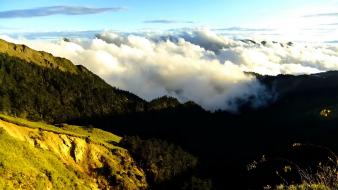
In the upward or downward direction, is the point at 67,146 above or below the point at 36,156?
below

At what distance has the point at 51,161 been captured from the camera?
142125 mm

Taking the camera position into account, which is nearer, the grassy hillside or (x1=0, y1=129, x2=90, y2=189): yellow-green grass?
(x1=0, y1=129, x2=90, y2=189): yellow-green grass

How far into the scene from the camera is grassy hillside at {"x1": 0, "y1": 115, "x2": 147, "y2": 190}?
348ft

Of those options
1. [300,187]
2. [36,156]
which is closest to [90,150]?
[36,156]

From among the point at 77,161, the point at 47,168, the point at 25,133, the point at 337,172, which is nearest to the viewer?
the point at 337,172

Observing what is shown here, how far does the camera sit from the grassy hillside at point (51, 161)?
348ft

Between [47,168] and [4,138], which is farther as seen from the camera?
[47,168]

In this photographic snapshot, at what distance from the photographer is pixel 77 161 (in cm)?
17662

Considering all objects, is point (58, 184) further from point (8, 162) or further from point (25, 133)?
point (25, 133)

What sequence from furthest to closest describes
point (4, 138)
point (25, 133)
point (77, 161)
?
point (77, 161)
point (25, 133)
point (4, 138)

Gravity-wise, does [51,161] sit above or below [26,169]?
below

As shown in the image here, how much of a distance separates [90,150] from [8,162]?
86471mm

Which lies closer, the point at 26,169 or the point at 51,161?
the point at 26,169

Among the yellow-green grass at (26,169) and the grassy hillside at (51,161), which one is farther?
the grassy hillside at (51,161)
